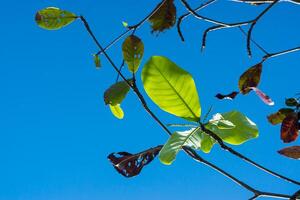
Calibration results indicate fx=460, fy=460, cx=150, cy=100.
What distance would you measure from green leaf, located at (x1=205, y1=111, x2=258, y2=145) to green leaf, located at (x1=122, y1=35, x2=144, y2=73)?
258mm

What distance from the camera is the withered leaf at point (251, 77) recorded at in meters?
1.16

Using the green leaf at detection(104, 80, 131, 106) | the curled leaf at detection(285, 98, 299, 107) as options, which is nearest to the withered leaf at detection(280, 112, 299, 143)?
the curled leaf at detection(285, 98, 299, 107)

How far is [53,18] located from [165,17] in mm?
295

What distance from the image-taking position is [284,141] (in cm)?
100

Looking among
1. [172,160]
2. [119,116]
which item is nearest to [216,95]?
[172,160]

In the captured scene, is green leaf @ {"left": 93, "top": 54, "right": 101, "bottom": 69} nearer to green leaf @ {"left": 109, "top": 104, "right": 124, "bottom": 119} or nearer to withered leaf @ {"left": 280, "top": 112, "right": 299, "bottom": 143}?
green leaf @ {"left": 109, "top": 104, "right": 124, "bottom": 119}

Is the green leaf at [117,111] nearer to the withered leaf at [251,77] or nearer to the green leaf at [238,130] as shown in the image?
the withered leaf at [251,77]

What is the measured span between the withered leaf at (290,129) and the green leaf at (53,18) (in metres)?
0.57

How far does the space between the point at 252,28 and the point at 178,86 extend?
370 millimetres

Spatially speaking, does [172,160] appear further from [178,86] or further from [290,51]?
[290,51]

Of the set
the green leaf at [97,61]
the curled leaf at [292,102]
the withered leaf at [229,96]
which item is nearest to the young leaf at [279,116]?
the curled leaf at [292,102]

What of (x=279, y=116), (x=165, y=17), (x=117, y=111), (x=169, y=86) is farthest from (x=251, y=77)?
(x=169, y=86)

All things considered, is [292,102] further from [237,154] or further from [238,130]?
[237,154]

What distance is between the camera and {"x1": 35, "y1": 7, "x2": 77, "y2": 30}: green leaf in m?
1.17
